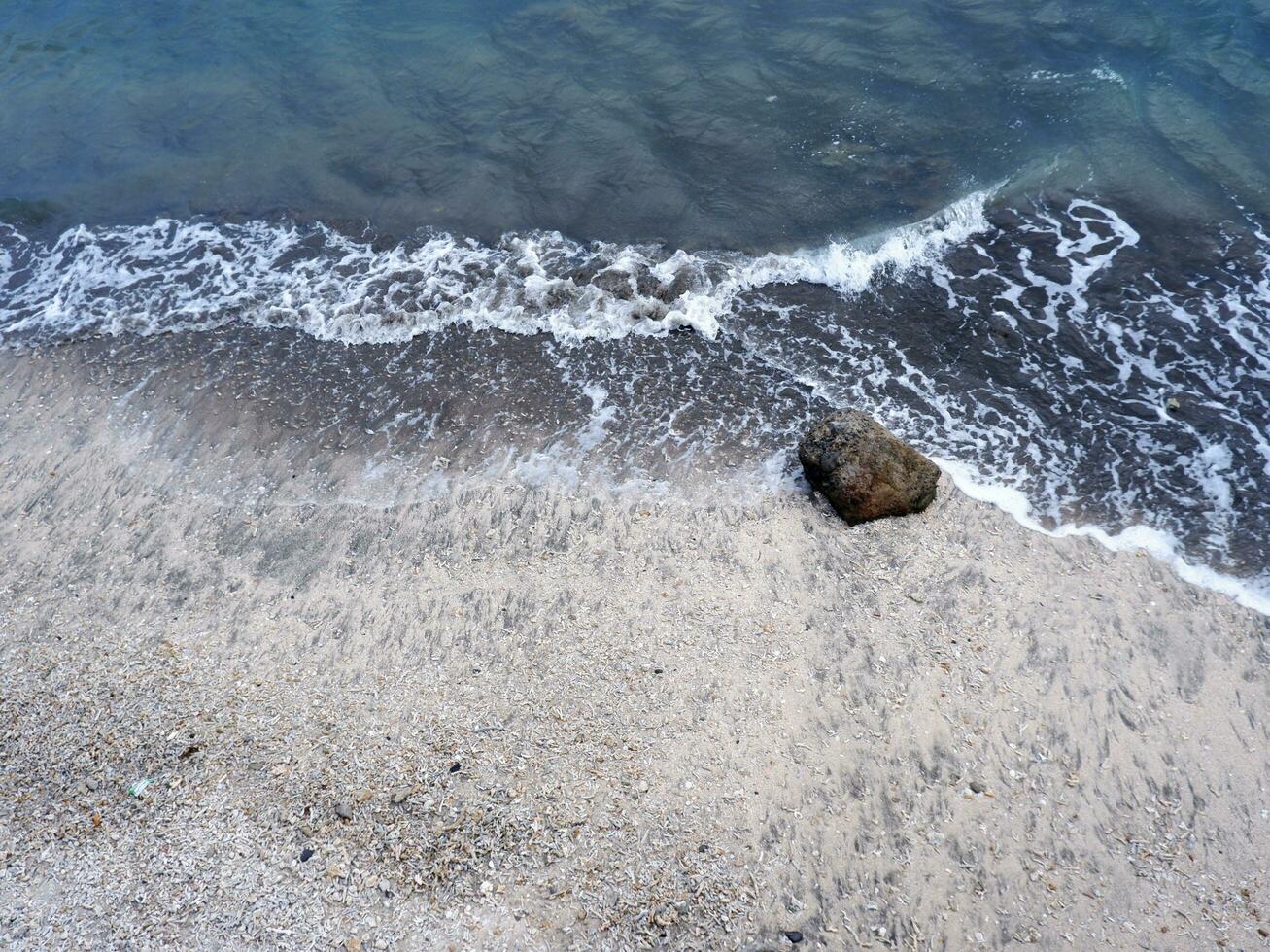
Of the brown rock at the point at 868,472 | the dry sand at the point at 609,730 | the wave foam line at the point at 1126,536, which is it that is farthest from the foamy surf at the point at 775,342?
the dry sand at the point at 609,730

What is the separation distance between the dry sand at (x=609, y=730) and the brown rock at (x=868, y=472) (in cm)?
26

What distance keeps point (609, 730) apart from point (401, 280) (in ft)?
29.5

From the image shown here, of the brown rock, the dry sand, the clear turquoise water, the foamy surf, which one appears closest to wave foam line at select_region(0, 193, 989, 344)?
the foamy surf

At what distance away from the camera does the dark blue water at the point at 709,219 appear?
428 inches

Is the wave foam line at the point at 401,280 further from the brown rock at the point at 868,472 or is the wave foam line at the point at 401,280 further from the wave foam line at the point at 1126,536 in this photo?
the wave foam line at the point at 1126,536

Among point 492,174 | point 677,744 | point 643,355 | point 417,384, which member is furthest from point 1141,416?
point 492,174

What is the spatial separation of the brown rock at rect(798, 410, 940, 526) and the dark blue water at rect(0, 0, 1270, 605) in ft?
3.10

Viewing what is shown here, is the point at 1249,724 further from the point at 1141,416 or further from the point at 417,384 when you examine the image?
the point at 417,384

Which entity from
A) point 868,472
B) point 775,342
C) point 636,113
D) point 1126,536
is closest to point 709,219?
point 775,342

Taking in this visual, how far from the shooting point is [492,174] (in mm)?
15102

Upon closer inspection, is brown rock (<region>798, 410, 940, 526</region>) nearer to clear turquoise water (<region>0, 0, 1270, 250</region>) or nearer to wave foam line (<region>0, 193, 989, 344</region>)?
wave foam line (<region>0, 193, 989, 344</region>)

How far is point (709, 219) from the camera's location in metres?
14.0

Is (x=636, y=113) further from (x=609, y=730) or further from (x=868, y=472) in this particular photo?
(x=609, y=730)

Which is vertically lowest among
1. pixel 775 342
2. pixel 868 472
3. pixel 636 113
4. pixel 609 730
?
pixel 609 730
